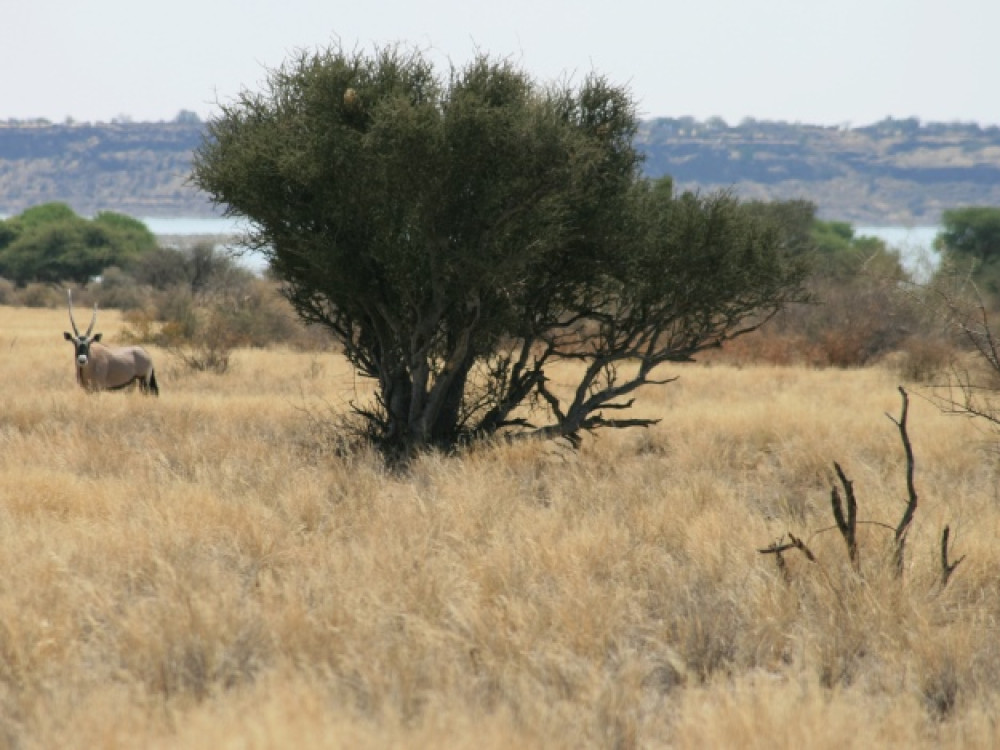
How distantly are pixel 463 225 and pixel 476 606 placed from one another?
477 cm

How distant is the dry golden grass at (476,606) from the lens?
4.63 metres

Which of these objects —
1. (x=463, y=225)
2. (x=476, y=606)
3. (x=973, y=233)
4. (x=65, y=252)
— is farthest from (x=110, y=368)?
(x=973, y=233)

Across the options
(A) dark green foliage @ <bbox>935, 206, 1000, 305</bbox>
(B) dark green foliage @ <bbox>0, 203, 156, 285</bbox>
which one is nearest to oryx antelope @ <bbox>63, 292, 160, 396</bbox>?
(A) dark green foliage @ <bbox>935, 206, 1000, 305</bbox>

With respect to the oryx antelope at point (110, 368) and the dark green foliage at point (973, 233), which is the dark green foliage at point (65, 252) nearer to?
the dark green foliage at point (973, 233)

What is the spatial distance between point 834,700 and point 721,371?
18.2m

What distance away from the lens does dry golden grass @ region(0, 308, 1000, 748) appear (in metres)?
4.63

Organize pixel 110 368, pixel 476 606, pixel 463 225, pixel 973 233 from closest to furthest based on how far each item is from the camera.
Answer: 1. pixel 476 606
2. pixel 463 225
3. pixel 110 368
4. pixel 973 233

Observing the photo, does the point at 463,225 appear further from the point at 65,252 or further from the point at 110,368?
the point at 65,252

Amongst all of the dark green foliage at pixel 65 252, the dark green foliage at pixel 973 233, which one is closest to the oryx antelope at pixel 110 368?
the dark green foliage at pixel 973 233

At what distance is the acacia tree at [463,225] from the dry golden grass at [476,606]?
113cm

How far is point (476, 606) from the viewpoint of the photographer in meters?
6.10

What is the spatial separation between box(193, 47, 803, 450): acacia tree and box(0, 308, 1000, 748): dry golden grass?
113 cm

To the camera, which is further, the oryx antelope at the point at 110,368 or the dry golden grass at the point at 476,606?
the oryx antelope at the point at 110,368

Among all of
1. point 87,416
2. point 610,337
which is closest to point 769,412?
point 610,337
